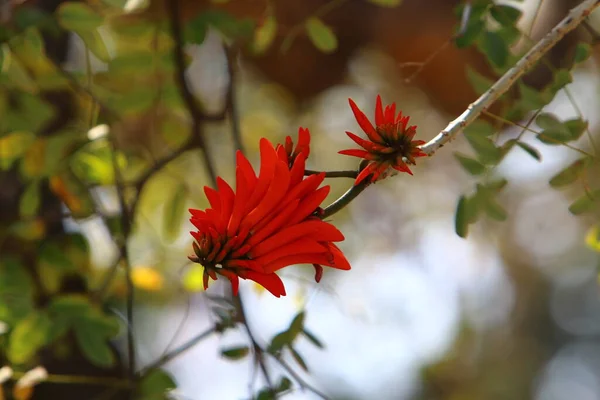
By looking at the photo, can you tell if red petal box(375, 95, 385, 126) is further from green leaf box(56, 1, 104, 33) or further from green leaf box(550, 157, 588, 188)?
green leaf box(56, 1, 104, 33)

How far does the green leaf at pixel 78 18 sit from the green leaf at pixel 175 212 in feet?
1.07

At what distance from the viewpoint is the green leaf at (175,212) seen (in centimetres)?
127

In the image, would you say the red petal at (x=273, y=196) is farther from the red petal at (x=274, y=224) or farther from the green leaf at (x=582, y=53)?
the green leaf at (x=582, y=53)

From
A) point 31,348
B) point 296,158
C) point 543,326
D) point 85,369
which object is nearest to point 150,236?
point 85,369

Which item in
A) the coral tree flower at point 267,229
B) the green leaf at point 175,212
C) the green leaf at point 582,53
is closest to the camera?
the coral tree flower at point 267,229

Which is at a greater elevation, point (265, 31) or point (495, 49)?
point (265, 31)

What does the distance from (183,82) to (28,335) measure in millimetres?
429

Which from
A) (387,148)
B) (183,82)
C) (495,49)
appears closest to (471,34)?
(495,49)

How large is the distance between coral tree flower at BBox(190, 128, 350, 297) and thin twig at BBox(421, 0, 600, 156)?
0.10 m

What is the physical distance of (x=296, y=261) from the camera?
52cm

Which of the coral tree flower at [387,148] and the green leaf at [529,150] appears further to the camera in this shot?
the green leaf at [529,150]

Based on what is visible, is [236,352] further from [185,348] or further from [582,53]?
[582,53]

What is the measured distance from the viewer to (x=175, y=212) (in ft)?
4.19

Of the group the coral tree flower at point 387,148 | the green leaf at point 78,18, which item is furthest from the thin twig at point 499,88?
the green leaf at point 78,18
